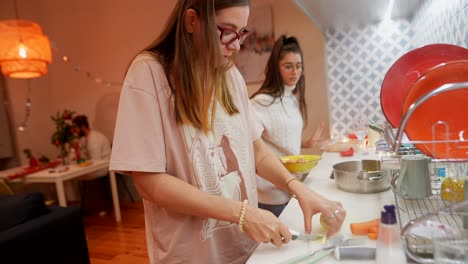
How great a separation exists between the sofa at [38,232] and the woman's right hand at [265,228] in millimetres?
1438

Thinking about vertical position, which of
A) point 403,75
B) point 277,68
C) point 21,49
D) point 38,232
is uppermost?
point 21,49

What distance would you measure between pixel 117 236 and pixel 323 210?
2524 mm

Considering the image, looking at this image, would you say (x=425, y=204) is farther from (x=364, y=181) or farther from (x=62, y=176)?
(x=62, y=176)

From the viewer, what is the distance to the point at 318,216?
2.73 feet

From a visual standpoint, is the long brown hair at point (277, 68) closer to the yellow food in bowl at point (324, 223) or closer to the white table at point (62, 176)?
the yellow food in bowl at point (324, 223)

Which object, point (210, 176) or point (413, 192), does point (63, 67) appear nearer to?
point (210, 176)

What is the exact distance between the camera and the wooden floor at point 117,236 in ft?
7.99

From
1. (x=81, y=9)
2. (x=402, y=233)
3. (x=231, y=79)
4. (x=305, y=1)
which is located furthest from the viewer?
(x=81, y=9)

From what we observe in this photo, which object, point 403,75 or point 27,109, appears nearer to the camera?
point 403,75

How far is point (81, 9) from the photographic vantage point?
3836 mm

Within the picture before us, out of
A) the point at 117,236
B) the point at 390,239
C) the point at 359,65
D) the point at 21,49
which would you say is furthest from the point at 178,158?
the point at 21,49

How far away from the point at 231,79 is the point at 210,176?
31cm

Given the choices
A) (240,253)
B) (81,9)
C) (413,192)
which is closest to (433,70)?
A: (413,192)

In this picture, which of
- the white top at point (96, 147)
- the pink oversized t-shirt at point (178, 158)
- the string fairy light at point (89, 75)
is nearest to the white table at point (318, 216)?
the pink oversized t-shirt at point (178, 158)
